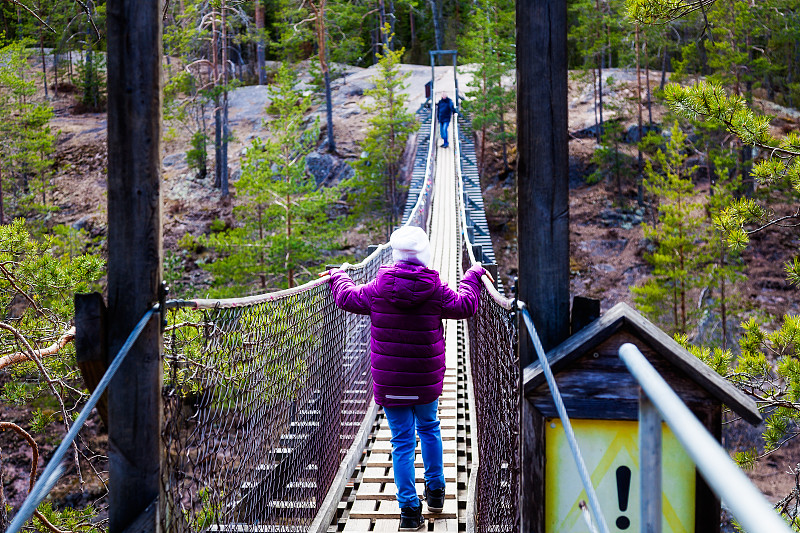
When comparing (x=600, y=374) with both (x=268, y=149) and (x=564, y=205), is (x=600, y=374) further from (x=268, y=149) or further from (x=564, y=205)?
(x=268, y=149)

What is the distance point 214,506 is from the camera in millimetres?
2143

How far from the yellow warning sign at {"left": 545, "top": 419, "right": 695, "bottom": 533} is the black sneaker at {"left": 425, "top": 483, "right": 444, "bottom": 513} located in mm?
1321

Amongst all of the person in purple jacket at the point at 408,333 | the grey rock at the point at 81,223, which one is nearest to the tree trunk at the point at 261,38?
the grey rock at the point at 81,223

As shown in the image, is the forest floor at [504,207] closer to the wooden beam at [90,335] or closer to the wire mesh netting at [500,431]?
the wire mesh netting at [500,431]

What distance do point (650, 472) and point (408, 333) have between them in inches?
71.2

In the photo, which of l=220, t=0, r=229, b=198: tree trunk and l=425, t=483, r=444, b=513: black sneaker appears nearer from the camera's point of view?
l=425, t=483, r=444, b=513: black sneaker

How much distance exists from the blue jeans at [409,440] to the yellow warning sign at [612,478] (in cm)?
109

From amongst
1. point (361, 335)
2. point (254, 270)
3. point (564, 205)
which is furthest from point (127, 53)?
point (254, 270)

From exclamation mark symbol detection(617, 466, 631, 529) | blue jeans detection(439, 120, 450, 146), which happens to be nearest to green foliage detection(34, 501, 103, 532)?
exclamation mark symbol detection(617, 466, 631, 529)

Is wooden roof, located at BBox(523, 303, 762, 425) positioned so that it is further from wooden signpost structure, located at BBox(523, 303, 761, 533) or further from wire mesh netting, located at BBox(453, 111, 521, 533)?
wire mesh netting, located at BBox(453, 111, 521, 533)

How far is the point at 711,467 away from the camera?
0.53 meters

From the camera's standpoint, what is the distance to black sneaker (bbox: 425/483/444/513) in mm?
2848

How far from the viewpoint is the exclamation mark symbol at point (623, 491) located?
4.91 ft

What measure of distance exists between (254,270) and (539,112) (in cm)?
1263
